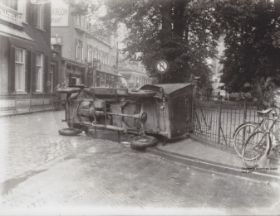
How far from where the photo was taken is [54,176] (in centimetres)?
648

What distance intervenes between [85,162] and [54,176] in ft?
4.38

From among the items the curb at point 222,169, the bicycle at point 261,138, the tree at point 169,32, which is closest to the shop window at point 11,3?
the tree at point 169,32

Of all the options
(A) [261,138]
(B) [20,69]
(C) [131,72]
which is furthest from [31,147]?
(C) [131,72]

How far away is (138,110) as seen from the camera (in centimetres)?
1042

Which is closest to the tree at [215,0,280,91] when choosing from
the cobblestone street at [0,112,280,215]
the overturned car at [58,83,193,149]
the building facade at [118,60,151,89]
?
the overturned car at [58,83,193,149]

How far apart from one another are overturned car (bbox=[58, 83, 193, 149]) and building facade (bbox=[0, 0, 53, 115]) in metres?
7.50

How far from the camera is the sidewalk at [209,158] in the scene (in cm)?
703

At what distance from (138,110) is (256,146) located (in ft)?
12.5

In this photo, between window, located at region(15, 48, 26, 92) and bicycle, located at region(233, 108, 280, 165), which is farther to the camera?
window, located at region(15, 48, 26, 92)

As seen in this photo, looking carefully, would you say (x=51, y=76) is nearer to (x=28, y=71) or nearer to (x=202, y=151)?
(x=28, y=71)

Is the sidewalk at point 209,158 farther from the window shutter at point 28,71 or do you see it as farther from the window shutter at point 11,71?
the window shutter at point 28,71

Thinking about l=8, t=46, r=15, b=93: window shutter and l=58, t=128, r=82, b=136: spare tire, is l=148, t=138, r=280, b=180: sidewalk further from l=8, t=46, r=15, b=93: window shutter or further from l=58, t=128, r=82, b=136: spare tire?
l=8, t=46, r=15, b=93: window shutter

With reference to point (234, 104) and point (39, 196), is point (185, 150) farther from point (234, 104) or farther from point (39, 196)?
point (39, 196)

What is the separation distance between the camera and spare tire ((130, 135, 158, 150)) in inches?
378
